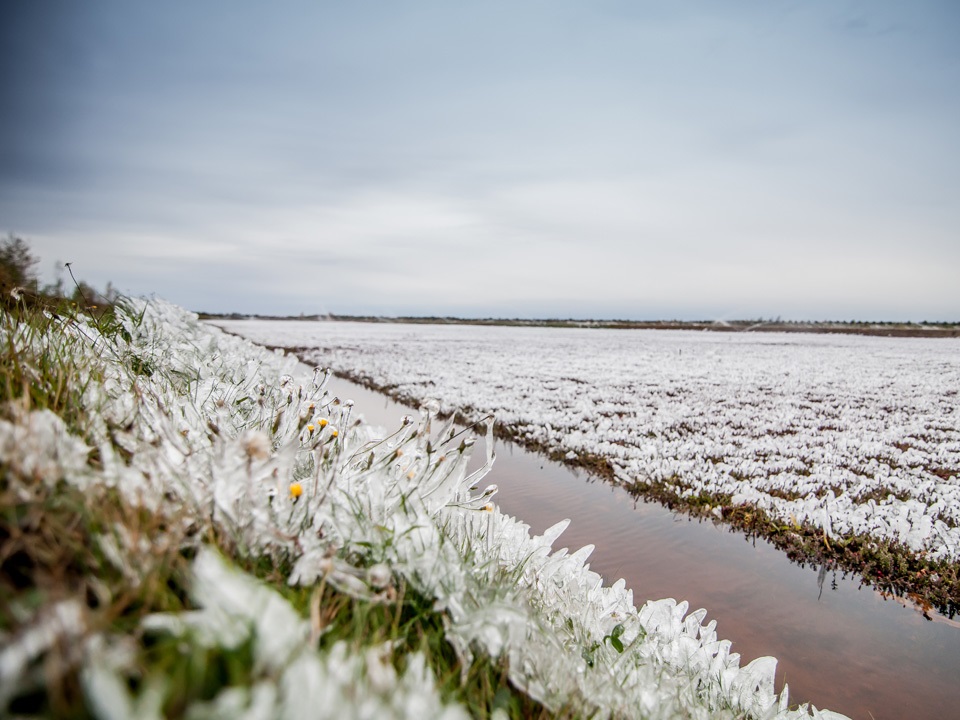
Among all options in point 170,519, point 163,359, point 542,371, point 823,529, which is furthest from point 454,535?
point 542,371

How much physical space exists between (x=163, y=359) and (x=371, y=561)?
106 inches

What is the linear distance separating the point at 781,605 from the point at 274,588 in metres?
4.53

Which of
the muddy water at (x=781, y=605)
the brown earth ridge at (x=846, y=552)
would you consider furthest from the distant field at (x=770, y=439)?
the muddy water at (x=781, y=605)

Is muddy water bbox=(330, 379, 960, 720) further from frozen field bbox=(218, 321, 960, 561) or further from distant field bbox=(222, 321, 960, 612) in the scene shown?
frozen field bbox=(218, 321, 960, 561)

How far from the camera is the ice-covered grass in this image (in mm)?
962

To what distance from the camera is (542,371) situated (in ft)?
68.5

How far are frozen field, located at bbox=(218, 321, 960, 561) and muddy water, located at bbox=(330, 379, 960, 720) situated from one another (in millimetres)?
1027

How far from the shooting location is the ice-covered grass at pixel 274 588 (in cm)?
96

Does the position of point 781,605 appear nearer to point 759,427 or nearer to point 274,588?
point 274,588

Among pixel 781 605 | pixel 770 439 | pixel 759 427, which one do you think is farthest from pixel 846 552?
pixel 759 427

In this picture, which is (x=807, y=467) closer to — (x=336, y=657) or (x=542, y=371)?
(x=336, y=657)

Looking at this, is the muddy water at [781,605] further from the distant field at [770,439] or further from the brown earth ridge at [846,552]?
the distant field at [770,439]

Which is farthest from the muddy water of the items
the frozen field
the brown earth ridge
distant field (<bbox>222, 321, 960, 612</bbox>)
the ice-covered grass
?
the ice-covered grass

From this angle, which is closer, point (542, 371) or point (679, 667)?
point (679, 667)
